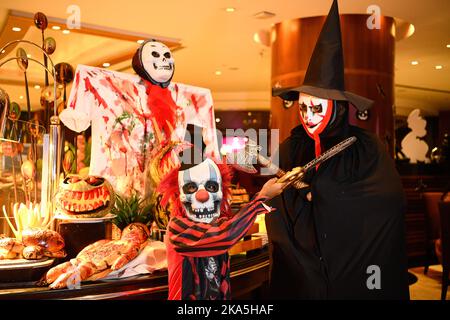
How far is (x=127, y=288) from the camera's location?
2031 millimetres

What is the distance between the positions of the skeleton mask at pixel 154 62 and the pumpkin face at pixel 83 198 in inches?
25.9

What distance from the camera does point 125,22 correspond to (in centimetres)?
581

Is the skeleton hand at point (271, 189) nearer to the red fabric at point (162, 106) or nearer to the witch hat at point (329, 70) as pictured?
the witch hat at point (329, 70)

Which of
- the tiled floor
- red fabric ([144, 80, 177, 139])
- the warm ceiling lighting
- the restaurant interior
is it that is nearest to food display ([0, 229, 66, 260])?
the restaurant interior

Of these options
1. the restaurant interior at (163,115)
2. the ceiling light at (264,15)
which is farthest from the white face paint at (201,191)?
the ceiling light at (264,15)

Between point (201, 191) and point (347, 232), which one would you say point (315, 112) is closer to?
point (347, 232)

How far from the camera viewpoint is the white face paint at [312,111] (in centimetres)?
200

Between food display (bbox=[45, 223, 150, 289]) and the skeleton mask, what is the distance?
81cm

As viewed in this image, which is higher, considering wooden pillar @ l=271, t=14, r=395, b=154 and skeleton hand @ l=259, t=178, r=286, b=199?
wooden pillar @ l=271, t=14, r=395, b=154

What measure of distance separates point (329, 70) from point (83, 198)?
3.99ft

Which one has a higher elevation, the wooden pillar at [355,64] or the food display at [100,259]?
the wooden pillar at [355,64]

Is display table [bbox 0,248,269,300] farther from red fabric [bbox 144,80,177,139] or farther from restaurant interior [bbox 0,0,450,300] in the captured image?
red fabric [bbox 144,80,177,139]

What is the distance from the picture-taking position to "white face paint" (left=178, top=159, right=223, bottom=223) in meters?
1.78

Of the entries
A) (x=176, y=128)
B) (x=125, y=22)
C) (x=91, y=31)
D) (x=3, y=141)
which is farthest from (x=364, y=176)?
(x=91, y=31)
